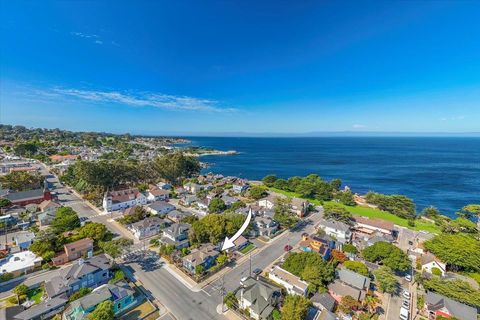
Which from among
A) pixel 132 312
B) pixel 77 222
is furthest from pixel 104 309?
pixel 77 222

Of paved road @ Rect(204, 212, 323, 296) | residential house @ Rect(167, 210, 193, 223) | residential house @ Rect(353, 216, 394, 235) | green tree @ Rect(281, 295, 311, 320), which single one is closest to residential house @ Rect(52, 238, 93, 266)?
residential house @ Rect(167, 210, 193, 223)

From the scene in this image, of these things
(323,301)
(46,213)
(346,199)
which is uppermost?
(46,213)

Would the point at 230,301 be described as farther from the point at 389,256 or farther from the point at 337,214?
the point at 337,214

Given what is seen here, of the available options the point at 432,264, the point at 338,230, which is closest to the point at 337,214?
the point at 338,230

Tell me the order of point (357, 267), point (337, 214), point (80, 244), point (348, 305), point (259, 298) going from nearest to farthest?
point (348, 305) < point (259, 298) < point (357, 267) < point (80, 244) < point (337, 214)

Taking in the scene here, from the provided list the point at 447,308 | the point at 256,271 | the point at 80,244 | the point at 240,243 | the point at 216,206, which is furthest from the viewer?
the point at 216,206

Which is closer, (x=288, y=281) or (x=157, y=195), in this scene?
(x=288, y=281)

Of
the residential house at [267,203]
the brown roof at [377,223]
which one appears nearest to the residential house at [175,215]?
the residential house at [267,203]
